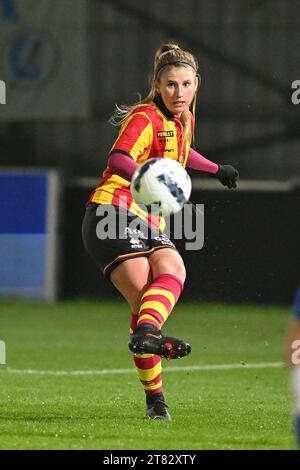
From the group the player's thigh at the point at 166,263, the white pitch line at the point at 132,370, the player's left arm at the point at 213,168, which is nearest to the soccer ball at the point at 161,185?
the player's thigh at the point at 166,263

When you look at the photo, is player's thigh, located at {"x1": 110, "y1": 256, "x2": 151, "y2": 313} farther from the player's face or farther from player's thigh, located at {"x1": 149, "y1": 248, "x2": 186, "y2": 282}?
the player's face

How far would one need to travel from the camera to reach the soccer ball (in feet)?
18.4

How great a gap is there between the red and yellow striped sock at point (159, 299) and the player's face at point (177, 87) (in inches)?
32.5

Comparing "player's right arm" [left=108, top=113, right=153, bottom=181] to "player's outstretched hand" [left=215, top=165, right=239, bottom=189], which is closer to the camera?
"player's right arm" [left=108, top=113, right=153, bottom=181]

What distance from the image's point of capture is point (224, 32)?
14.2 meters

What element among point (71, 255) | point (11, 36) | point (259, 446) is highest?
point (11, 36)

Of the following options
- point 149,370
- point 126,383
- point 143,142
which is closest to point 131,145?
point 143,142

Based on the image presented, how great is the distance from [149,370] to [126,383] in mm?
1802

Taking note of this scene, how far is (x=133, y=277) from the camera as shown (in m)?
6.02

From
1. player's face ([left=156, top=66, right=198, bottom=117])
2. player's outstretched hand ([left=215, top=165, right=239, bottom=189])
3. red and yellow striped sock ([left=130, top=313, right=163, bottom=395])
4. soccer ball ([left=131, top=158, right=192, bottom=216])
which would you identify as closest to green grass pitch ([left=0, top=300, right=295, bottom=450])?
red and yellow striped sock ([left=130, top=313, right=163, bottom=395])

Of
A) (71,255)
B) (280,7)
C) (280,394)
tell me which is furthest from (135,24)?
(280,394)

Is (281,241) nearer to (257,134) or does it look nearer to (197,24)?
(257,134)

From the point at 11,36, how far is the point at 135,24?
1.51 meters

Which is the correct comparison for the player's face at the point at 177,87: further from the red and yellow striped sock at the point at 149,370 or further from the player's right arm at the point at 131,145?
the red and yellow striped sock at the point at 149,370
